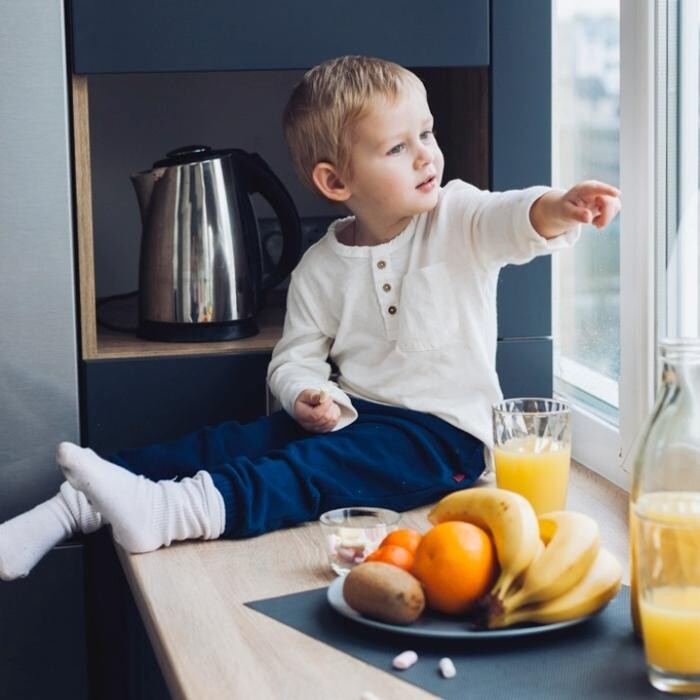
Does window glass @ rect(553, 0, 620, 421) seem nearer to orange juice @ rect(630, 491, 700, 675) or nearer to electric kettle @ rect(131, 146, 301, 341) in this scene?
electric kettle @ rect(131, 146, 301, 341)

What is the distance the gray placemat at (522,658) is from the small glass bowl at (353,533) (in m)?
0.12

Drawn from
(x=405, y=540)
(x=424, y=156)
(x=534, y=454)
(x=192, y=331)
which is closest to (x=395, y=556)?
(x=405, y=540)

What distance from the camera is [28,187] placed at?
163 centimetres

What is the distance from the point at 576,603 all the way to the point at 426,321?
0.59m

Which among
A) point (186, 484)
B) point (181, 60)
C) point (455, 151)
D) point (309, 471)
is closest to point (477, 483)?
point (309, 471)

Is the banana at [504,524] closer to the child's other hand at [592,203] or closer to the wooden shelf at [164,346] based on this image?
the child's other hand at [592,203]

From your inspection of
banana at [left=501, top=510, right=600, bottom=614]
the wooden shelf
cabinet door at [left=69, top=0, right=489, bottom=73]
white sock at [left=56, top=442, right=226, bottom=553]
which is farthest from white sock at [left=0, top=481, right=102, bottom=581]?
banana at [left=501, top=510, right=600, bottom=614]

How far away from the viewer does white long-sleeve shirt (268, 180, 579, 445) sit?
5.40ft

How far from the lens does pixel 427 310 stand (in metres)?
1.64

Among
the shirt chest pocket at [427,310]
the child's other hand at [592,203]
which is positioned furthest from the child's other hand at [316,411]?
the child's other hand at [592,203]

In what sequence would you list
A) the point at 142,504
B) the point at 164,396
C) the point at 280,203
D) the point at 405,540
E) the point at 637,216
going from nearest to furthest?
the point at 405,540 → the point at 142,504 → the point at 637,216 → the point at 164,396 → the point at 280,203

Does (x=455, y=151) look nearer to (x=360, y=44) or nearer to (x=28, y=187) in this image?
(x=360, y=44)

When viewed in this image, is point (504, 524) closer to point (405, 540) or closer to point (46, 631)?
point (405, 540)

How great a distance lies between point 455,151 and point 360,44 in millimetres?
277
